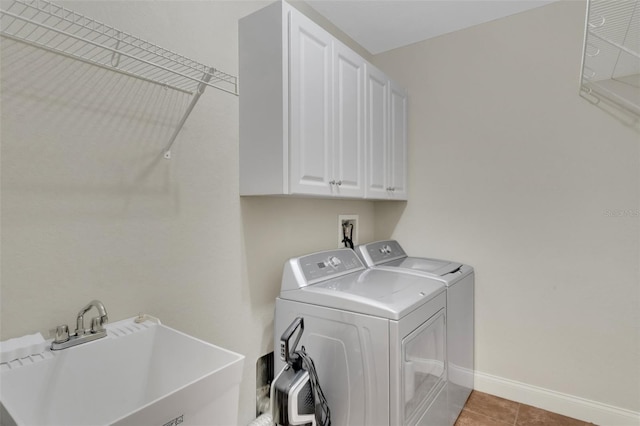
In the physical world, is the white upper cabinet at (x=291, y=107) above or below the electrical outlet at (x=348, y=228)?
above

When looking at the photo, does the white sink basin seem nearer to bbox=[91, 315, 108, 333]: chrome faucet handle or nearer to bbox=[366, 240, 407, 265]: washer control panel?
bbox=[91, 315, 108, 333]: chrome faucet handle

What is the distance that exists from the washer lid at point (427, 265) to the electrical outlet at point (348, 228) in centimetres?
33

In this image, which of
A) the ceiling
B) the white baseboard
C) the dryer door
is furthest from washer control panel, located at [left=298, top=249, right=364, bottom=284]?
the ceiling

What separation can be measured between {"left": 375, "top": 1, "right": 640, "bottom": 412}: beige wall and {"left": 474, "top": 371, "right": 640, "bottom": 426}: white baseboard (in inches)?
1.9

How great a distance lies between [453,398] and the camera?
6.42 ft

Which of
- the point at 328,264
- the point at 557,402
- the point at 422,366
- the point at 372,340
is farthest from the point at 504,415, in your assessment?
the point at 328,264

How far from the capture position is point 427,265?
7.54 feet

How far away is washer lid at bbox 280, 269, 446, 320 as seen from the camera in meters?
1.40

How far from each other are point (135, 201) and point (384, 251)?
5.50 ft

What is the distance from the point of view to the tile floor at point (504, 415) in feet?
6.56

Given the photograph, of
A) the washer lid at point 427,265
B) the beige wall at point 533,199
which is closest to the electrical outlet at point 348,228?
the washer lid at point 427,265

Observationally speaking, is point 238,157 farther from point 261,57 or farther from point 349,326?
point 349,326

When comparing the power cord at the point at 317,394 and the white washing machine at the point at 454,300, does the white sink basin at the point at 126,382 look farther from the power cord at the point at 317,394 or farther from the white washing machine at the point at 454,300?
the white washing machine at the point at 454,300

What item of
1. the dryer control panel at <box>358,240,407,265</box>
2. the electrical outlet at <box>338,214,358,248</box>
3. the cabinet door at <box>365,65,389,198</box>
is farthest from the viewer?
the electrical outlet at <box>338,214,358,248</box>
